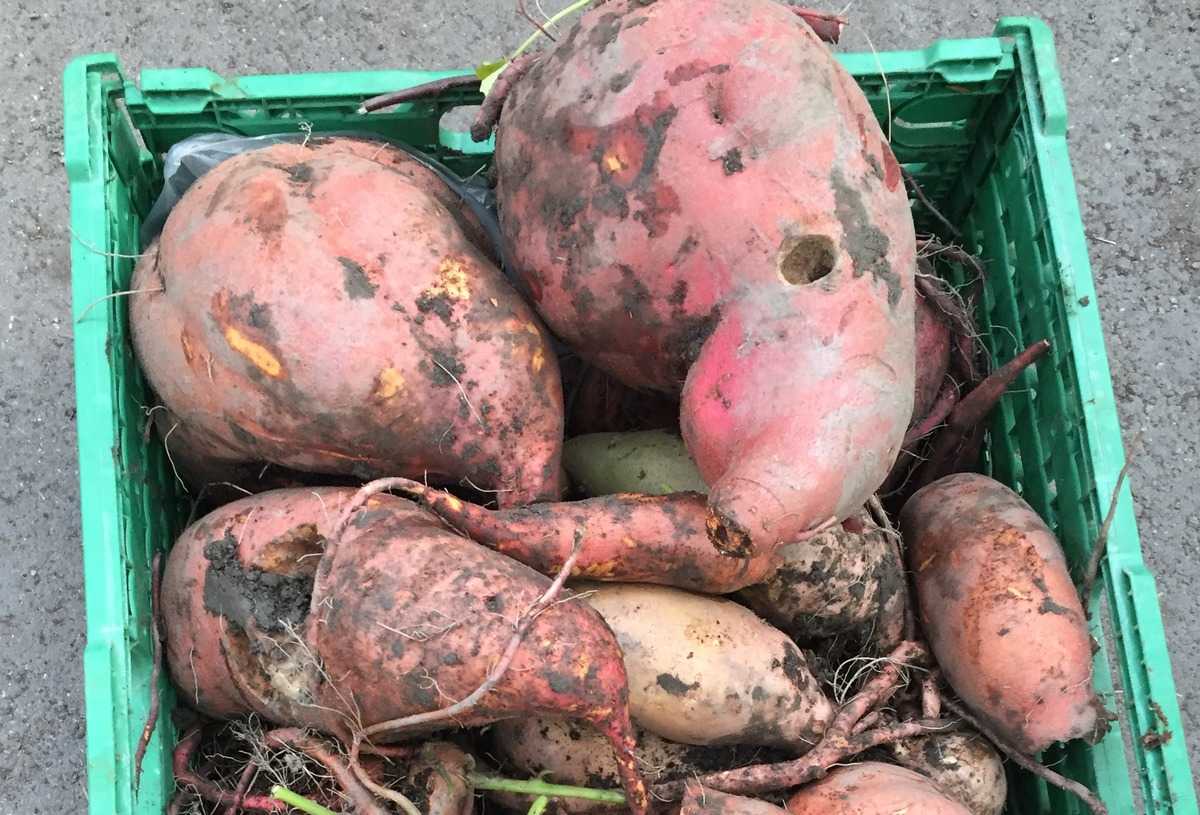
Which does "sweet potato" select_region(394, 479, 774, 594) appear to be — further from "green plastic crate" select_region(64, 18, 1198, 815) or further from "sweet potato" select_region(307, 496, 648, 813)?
"green plastic crate" select_region(64, 18, 1198, 815)

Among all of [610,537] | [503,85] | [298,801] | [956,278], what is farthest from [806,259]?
[298,801]

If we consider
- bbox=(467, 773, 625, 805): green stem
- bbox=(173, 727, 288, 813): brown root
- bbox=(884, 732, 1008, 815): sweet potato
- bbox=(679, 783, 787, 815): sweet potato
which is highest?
bbox=(467, 773, 625, 805): green stem

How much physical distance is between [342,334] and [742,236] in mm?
487

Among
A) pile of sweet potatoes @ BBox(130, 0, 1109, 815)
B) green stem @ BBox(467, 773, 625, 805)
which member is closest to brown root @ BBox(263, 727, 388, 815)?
pile of sweet potatoes @ BBox(130, 0, 1109, 815)

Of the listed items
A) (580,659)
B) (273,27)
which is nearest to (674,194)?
(580,659)

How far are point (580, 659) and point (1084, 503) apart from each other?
0.78 meters

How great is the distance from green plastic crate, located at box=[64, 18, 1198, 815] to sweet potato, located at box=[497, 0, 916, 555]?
0.40 meters

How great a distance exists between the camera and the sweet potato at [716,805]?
1.34 meters

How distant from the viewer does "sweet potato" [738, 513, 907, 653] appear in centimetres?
149

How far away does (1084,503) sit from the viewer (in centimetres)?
156

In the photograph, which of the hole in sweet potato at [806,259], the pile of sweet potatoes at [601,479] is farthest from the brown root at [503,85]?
the hole in sweet potato at [806,259]

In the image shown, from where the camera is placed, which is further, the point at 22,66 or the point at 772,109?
the point at 22,66

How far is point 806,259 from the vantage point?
1294 millimetres

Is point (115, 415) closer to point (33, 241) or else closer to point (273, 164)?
point (273, 164)
